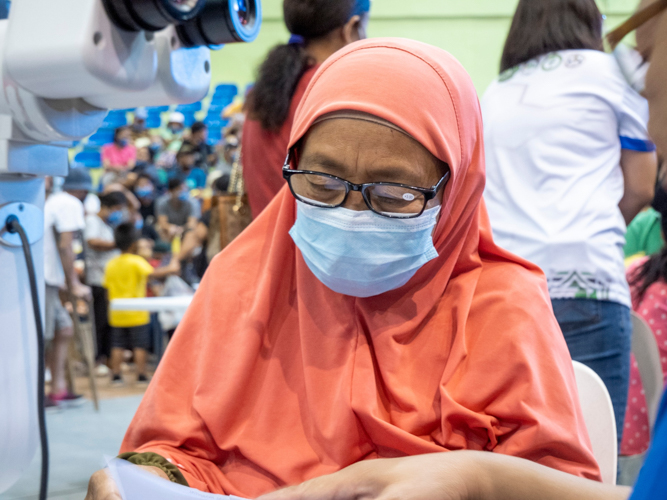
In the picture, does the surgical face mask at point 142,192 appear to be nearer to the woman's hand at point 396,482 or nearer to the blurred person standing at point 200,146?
the blurred person standing at point 200,146

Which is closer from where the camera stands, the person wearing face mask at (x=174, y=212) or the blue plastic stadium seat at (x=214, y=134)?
the person wearing face mask at (x=174, y=212)

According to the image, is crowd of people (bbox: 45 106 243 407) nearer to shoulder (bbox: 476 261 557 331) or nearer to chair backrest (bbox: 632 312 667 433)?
chair backrest (bbox: 632 312 667 433)

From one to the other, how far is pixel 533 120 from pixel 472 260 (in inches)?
26.4

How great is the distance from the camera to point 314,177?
3.55 feet

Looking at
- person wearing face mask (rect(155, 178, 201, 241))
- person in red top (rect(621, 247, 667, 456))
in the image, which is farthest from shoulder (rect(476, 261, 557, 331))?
person wearing face mask (rect(155, 178, 201, 241))

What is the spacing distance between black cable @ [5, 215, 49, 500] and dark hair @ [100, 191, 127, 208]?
4519 millimetres

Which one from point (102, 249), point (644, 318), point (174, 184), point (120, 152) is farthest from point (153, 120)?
point (644, 318)

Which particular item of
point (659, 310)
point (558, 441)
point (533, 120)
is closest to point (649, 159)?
point (533, 120)

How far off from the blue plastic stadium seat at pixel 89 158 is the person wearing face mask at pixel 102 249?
3.36 m

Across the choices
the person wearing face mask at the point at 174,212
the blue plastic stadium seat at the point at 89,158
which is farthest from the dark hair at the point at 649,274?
the blue plastic stadium seat at the point at 89,158

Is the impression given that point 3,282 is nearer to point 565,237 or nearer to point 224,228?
point 224,228

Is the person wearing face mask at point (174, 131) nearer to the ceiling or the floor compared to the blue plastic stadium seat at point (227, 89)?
nearer to the floor

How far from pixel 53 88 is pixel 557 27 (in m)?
1.21

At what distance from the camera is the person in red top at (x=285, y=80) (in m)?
1.80
